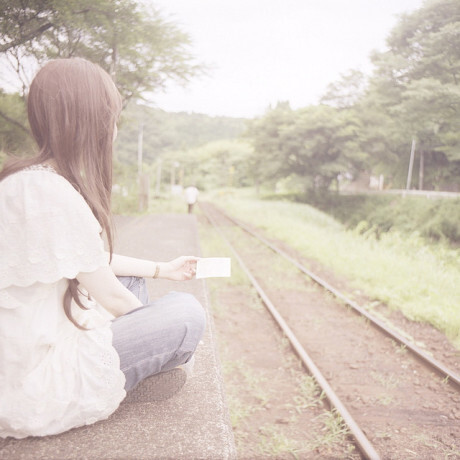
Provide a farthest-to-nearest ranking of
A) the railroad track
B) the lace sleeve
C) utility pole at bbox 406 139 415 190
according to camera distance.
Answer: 1. utility pole at bbox 406 139 415 190
2. the railroad track
3. the lace sleeve

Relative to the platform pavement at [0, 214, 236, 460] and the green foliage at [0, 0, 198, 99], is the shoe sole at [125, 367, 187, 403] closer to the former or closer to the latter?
the platform pavement at [0, 214, 236, 460]

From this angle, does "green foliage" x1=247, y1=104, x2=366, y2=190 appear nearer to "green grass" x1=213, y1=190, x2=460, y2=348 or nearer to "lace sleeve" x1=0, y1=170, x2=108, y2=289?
"green grass" x1=213, y1=190, x2=460, y2=348

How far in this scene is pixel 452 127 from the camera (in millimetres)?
3123

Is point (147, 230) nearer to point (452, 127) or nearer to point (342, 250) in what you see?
point (342, 250)

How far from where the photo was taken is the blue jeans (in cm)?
150

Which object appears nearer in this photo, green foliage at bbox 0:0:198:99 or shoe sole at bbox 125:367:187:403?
shoe sole at bbox 125:367:187:403

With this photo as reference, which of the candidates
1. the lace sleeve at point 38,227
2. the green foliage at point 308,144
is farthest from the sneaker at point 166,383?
the green foliage at point 308,144

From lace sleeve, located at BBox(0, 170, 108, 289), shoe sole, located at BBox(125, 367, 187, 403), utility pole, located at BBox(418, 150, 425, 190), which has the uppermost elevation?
utility pole, located at BBox(418, 150, 425, 190)

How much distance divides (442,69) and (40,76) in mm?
2932

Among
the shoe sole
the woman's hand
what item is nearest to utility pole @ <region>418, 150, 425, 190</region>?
the woman's hand

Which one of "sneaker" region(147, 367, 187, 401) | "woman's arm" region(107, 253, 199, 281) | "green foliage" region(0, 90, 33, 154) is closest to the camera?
"sneaker" region(147, 367, 187, 401)

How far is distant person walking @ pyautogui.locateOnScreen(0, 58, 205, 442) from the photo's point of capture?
126cm

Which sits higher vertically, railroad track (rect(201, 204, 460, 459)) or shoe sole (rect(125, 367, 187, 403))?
Answer: shoe sole (rect(125, 367, 187, 403))

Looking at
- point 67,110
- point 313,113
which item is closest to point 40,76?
point 67,110
